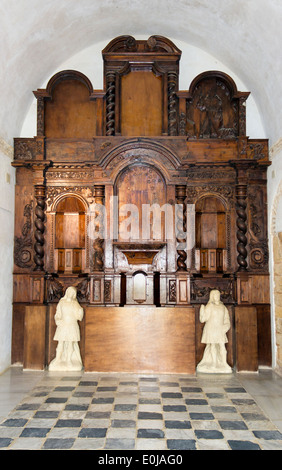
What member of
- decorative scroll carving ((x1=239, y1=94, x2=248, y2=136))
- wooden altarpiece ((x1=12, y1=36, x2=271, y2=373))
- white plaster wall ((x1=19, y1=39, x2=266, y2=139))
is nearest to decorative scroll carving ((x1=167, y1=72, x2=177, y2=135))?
wooden altarpiece ((x1=12, y1=36, x2=271, y2=373))

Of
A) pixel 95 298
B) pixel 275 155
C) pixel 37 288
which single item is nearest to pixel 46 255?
pixel 37 288

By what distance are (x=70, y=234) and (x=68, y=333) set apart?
1.76 metres

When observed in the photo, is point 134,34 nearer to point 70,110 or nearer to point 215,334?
point 70,110

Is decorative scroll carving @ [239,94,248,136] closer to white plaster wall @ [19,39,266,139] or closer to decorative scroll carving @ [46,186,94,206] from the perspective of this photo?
white plaster wall @ [19,39,266,139]

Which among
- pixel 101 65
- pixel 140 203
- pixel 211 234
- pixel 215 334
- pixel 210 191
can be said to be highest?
pixel 101 65

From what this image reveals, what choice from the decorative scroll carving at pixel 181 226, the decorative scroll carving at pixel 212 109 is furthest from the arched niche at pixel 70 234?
the decorative scroll carving at pixel 212 109

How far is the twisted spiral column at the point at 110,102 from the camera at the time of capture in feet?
23.8

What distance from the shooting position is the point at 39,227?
7.01 metres

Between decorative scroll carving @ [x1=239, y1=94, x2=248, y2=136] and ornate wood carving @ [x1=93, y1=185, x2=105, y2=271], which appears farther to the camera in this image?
decorative scroll carving @ [x1=239, y1=94, x2=248, y2=136]

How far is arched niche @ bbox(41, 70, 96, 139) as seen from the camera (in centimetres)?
750

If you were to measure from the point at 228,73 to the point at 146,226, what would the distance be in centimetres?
313

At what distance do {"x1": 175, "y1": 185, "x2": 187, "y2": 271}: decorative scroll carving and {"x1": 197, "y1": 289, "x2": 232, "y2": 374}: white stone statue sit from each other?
0.71m

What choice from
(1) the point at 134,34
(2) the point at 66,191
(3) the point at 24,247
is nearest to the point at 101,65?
(1) the point at 134,34

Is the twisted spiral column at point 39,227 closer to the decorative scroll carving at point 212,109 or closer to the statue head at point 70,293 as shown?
the statue head at point 70,293
